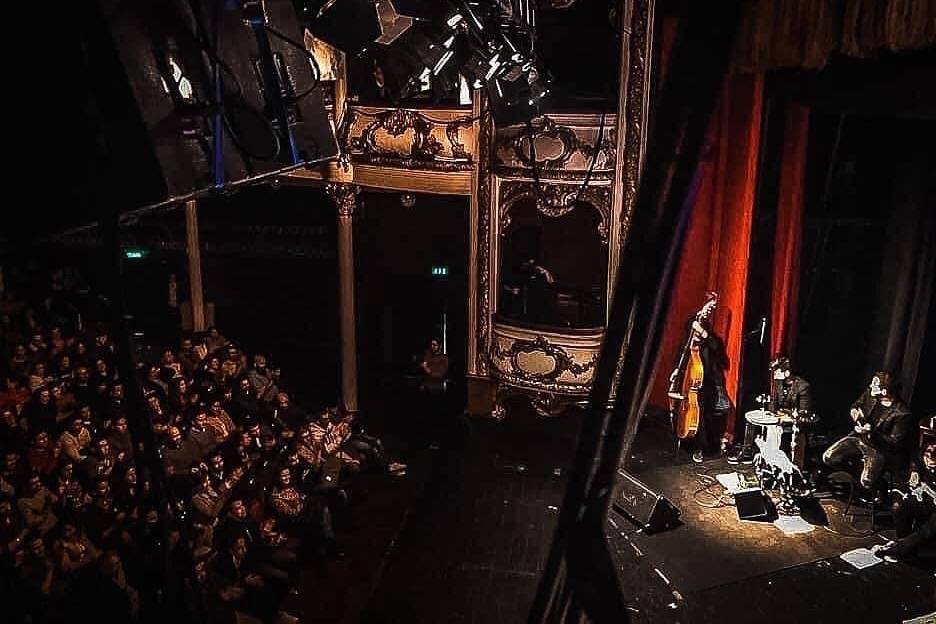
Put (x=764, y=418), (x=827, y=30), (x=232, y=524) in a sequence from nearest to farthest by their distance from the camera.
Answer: (x=232, y=524) < (x=827, y=30) < (x=764, y=418)

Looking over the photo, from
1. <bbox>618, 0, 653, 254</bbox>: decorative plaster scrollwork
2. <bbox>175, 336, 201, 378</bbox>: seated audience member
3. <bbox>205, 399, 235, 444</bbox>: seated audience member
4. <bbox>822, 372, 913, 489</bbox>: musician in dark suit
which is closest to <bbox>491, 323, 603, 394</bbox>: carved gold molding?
<bbox>618, 0, 653, 254</bbox>: decorative plaster scrollwork

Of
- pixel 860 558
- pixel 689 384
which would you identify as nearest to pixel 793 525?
pixel 860 558

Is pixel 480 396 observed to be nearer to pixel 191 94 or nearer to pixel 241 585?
pixel 241 585

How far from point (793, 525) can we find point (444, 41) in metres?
5.10

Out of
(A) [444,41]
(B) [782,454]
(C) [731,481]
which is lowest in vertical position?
(C) [731,481]

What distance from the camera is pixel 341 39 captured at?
151 inches

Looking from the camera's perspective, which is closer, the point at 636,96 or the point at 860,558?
the point at 860,558

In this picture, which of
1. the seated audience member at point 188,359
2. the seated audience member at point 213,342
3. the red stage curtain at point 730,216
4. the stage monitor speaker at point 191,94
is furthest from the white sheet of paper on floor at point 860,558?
the seated audience member at point 213,342

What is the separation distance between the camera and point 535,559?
21.9 feet

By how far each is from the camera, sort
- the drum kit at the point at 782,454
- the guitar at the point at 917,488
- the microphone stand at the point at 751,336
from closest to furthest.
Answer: the guitar at the point at 917,488 → the drum kit at the point at 782,454 → the microphone stand at the point at 751,336

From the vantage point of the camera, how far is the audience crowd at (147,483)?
5.07 m

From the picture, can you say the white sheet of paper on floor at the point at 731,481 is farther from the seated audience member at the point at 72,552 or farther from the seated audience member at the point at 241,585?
the seated audience member at the point at 72,552

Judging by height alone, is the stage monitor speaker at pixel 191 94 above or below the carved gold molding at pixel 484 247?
above

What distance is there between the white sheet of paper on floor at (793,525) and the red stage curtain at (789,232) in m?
1.89
